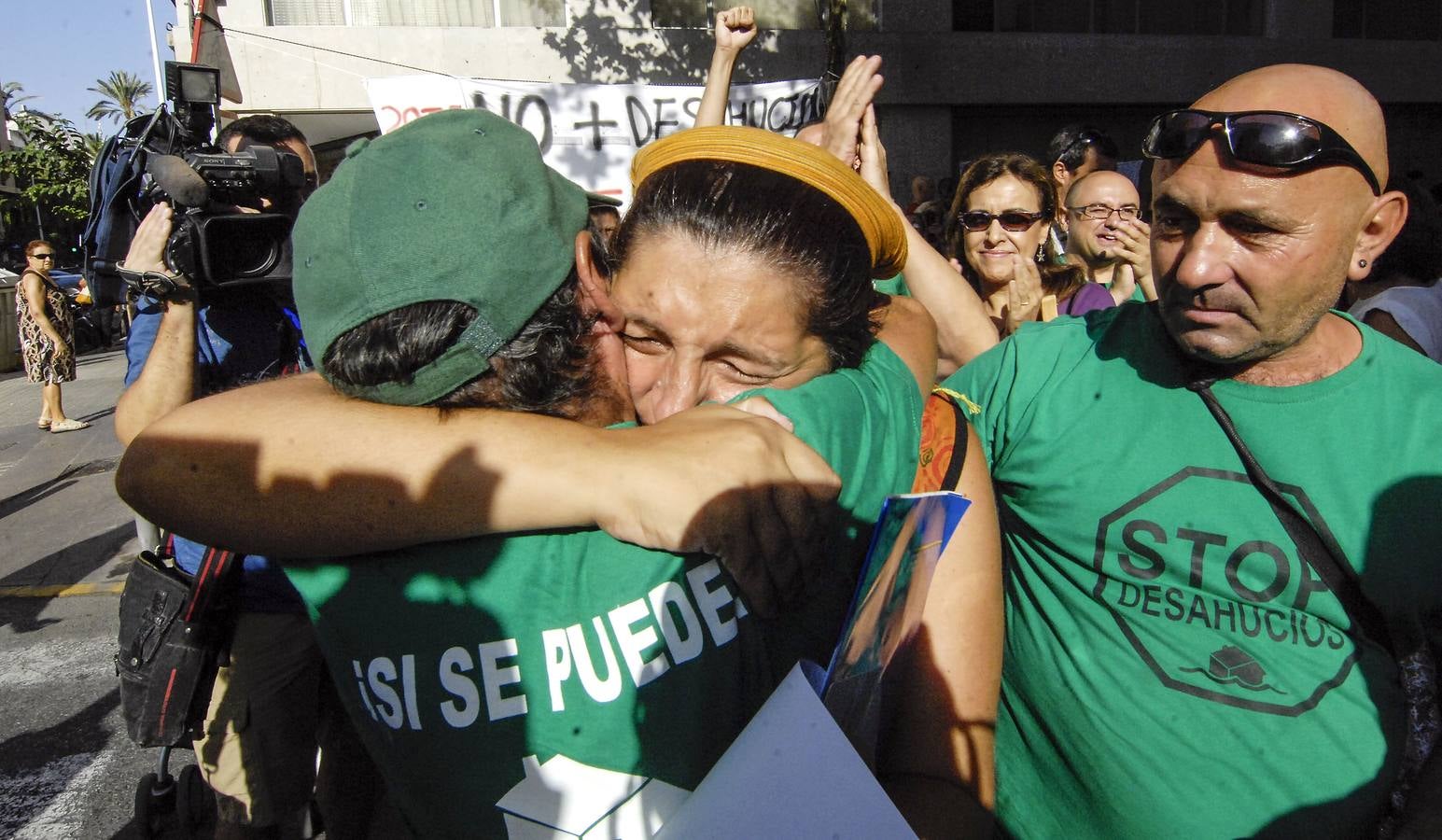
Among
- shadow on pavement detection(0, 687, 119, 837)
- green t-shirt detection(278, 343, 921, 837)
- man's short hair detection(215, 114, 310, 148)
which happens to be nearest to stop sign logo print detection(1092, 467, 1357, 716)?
green t-shirt detection(278, 343, 921, 837)

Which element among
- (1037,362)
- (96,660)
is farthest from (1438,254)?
(96,660)

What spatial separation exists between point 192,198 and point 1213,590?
2.48 metres

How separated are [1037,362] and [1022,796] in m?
0.76

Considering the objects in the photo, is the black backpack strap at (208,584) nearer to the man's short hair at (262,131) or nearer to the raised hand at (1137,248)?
the man's short hair at (262,131)

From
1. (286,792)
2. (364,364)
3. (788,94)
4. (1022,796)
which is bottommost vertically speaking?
(286,792)

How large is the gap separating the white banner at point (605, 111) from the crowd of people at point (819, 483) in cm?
412

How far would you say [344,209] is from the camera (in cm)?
103

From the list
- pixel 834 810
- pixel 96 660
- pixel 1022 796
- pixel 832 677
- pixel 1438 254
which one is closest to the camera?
pixel 834 810

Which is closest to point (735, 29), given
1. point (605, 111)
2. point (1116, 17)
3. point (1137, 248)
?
point (1137, 248)

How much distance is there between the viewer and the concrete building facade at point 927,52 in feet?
40.8

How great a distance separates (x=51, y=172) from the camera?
107ft

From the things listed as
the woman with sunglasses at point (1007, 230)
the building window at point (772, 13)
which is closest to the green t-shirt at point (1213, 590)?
the woman with sunglasses at point (1007, 230)

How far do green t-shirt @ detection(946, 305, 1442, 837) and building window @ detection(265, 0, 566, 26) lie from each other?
12.7 m

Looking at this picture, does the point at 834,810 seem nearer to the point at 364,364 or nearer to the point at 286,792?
the point at 364,364
